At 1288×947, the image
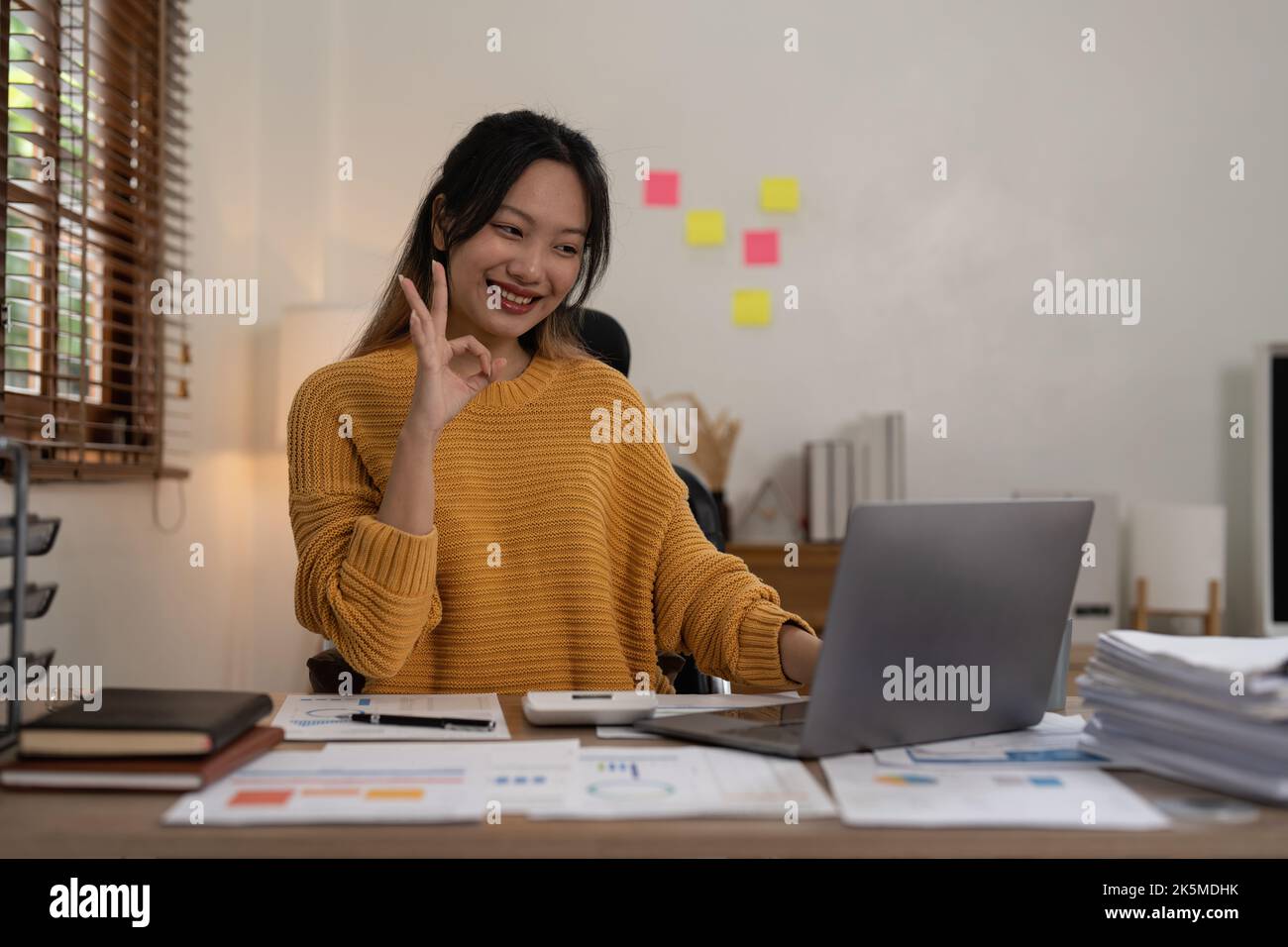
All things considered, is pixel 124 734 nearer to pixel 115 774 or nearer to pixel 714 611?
pixel 115 774

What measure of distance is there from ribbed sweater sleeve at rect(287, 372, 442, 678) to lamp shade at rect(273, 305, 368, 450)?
1.58 metres

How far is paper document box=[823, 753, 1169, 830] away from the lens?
0.82 m

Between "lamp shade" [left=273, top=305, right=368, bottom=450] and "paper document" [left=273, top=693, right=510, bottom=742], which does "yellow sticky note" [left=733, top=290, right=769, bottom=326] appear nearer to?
"lamp shade" [left=273, top=305, right=368, bottom=450]

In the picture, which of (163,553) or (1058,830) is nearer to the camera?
(1058,830)

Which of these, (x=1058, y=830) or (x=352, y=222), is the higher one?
(x=352, y=222)

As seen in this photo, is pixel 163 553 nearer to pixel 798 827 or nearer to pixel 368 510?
pixel 368 510

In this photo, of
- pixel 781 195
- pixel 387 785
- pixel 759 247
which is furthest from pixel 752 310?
pixel 387 785

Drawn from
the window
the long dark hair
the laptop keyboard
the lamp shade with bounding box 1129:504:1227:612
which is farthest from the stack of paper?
the lamp shade with bounding box 1129:504:1227:612

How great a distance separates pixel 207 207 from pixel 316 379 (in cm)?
155

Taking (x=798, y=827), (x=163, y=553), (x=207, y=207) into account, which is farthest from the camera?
(x=207, y=207)

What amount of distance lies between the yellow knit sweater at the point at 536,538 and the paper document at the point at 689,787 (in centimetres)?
44

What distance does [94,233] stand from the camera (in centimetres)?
248

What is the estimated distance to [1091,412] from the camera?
352cm

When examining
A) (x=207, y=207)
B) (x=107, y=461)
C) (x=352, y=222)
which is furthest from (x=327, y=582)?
(x=352, y=222)
